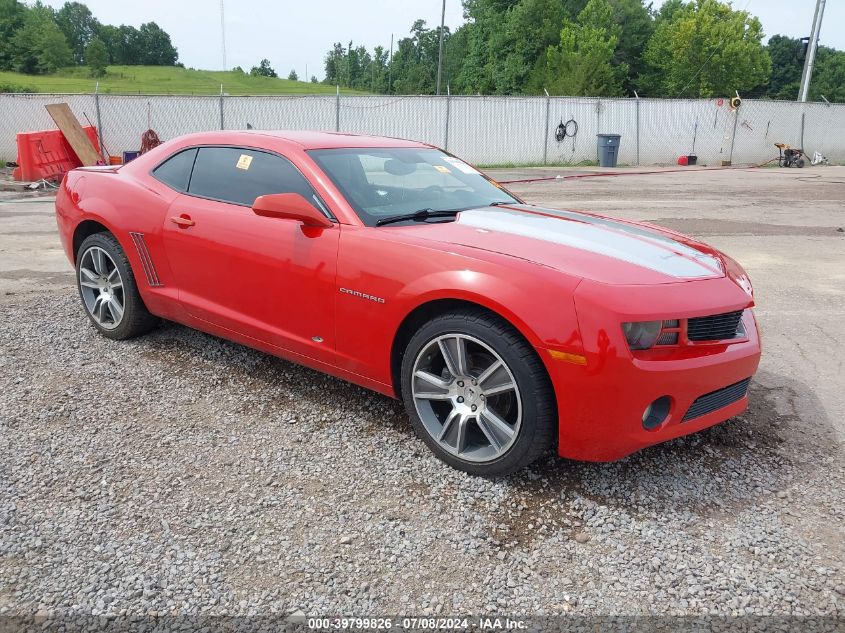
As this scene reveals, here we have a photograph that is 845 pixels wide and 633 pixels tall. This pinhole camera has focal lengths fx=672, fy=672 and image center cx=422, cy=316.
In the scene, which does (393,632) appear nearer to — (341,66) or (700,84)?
(700,84)

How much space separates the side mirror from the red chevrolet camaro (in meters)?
0.01

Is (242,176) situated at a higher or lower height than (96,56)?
lower

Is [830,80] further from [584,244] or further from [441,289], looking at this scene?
[441,289]

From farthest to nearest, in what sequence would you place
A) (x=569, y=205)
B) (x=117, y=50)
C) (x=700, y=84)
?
(x=117, y=50) < (x=700, y=84) < (x=569, y=205)

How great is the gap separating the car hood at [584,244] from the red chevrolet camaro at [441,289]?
0.01 m

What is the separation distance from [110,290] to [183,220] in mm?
1036

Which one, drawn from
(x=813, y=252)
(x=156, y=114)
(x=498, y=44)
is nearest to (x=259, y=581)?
(x=813, y=252)

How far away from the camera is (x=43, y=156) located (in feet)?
50.6

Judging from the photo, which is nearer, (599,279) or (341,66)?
(599,279)

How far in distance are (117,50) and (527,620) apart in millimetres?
137388

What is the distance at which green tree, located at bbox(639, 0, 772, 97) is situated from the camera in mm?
57219

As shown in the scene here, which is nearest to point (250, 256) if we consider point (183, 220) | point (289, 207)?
point (289, 207)

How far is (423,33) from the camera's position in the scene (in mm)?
120125

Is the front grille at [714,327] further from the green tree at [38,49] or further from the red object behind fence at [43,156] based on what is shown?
the green tree at [38,49]
